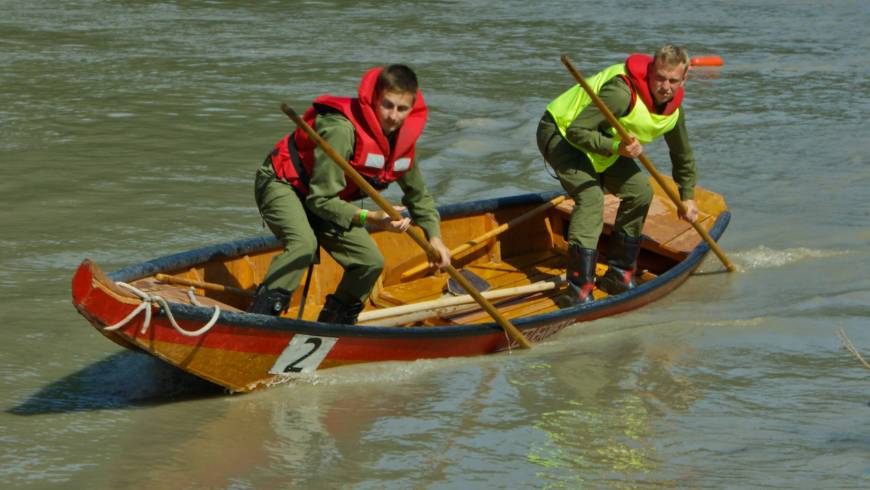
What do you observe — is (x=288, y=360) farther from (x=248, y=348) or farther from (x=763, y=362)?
(x=763, y=362)

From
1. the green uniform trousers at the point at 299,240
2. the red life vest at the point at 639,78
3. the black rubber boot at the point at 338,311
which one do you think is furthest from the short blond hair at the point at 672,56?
the black rubber boot at the point at 338,311

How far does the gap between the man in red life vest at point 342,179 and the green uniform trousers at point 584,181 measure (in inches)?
56.5

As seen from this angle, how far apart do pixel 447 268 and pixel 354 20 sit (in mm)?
15059

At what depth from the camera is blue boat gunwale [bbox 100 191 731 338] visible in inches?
242

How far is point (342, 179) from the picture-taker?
6.34m

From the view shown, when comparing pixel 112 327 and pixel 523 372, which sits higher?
pixel 112 327

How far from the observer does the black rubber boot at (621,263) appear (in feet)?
27.4

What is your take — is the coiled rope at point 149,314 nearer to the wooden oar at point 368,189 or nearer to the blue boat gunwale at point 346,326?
the blue boat gunwale at point 346,326

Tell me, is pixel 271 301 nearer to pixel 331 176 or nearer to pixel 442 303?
pixel 331 176

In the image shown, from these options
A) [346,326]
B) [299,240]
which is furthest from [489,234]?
[299,240]

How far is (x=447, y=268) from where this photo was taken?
22.2 feet

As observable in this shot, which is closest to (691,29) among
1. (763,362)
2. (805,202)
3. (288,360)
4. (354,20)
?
(354,20)

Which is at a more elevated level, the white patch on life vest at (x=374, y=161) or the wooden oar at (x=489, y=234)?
the white patch on life vest at (x=374, y=161)

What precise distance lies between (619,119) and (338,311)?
2077mm
